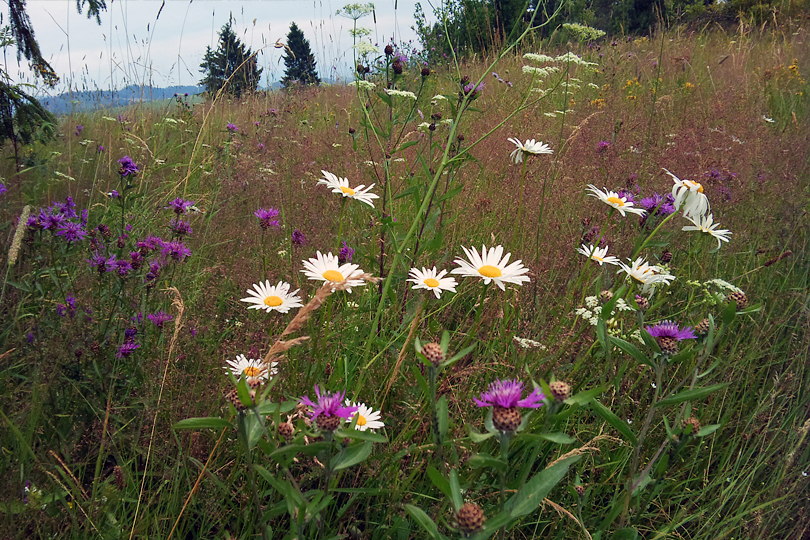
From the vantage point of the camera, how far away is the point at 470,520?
67 centimetres

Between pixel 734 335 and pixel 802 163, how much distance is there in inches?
66.3

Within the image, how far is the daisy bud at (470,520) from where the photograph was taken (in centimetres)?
67

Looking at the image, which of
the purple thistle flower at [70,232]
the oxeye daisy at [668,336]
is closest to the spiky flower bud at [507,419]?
the oxeye daisy at [668,336]

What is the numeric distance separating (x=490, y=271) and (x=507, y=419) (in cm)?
58

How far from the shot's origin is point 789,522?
1223mm

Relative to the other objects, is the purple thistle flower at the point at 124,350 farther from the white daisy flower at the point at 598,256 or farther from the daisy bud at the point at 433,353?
the white daisy flower at the point at 598,256

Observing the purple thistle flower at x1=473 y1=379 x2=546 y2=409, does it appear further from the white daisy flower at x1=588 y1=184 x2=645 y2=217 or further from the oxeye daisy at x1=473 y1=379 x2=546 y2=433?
the white daisy flower at x1=588 y1=184 x2=645 y2=217

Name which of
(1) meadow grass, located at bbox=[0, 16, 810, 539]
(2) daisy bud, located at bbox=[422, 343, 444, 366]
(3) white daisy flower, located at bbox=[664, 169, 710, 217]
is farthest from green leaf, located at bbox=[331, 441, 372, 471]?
(3) white daisy flower, located at bbox=[664, 169, 710, 217]

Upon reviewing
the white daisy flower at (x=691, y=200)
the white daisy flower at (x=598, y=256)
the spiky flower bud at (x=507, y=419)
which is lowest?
the spiky flower bud at (x=507, y=419)

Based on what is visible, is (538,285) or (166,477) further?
(538,285)

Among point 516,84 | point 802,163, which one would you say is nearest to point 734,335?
point 802,163

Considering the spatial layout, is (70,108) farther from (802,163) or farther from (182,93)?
(802,163)

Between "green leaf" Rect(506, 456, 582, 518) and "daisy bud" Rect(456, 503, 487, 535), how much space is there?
0.32ft

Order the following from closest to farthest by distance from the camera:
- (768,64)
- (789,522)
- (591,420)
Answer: (789,522)
(591,420)
(768,64)
